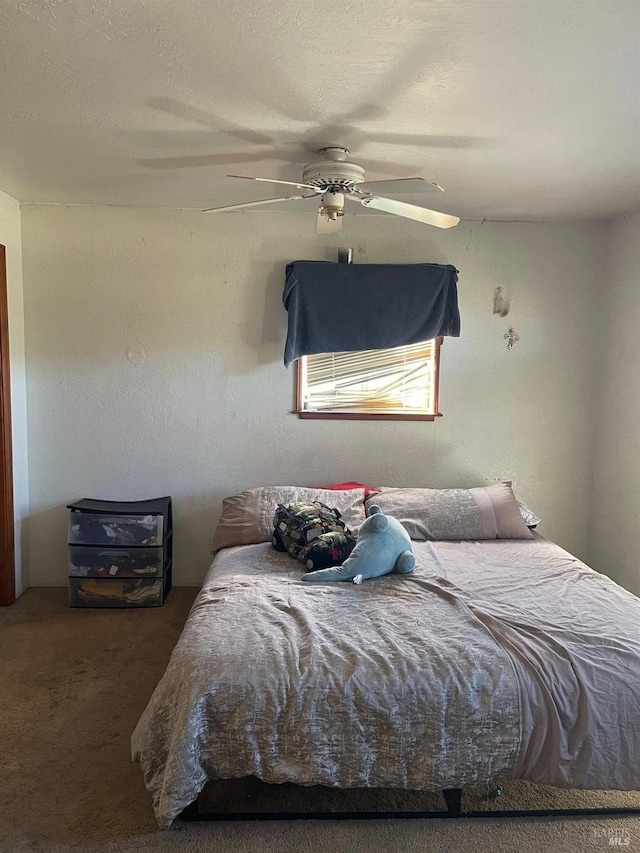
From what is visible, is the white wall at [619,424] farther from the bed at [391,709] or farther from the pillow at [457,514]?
the bed at [391,709]

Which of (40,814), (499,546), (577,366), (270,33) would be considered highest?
(270,33)

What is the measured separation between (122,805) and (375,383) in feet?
8.88

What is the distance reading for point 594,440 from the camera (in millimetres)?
4039

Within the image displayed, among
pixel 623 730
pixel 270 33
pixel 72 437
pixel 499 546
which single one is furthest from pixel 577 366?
pixel 72 437

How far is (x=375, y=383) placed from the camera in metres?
4.00

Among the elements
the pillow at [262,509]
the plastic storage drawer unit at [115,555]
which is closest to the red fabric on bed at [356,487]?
the pillow at [262,509]

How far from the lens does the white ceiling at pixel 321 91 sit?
1709 millimetres

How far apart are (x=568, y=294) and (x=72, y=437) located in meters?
3.35

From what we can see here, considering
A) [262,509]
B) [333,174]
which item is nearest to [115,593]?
[262,509]

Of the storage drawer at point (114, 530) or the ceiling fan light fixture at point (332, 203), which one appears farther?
the storage drawer at point (114, 530)

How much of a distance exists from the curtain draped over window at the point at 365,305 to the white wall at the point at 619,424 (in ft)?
3.33

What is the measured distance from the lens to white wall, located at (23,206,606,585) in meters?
3.83

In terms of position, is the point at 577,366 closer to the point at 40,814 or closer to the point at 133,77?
the point at 133,77

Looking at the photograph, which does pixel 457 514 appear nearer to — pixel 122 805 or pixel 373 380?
pixel 373 380
